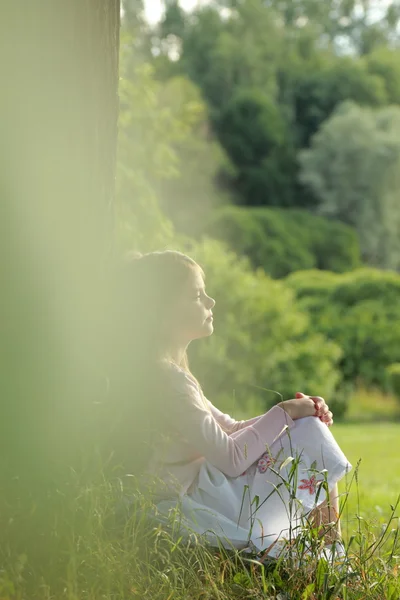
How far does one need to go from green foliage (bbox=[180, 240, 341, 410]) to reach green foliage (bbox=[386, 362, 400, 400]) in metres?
0.86

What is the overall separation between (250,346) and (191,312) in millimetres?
9531

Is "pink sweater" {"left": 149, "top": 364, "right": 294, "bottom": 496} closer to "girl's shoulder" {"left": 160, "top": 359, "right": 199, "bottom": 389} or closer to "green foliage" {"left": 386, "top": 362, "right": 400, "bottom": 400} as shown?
"girl's shoulder" {"left": 160, "top": 359, "right": 199, "bottom": 389}

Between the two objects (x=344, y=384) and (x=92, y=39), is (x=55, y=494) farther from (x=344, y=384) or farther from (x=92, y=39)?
(x=344, y=384)

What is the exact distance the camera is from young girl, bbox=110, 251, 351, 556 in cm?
312

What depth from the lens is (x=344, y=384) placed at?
1525 centimetres

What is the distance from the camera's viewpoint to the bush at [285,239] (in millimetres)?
25781

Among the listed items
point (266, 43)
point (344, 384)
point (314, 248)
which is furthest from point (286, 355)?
point (266, 43)

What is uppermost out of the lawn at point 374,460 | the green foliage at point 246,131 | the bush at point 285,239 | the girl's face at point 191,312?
the green foliage at point 246,131

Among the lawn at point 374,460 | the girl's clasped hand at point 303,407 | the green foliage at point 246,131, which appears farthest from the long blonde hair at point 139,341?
the green foliage at point 246,131

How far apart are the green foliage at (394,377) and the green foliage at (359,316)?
516 mm

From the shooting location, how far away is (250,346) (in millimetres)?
12852

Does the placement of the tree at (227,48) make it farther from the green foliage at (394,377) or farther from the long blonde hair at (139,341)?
the long blonde hair at (139,341)

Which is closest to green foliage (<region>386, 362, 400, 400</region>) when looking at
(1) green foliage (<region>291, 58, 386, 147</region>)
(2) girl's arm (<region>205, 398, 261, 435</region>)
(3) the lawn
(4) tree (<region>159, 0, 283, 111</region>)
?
(3) the lawn

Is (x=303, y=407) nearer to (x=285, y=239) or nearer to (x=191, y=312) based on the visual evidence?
(x=191, y=312)
